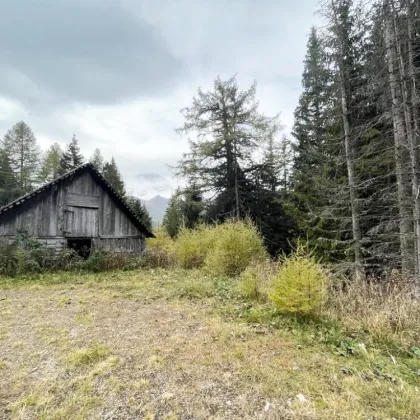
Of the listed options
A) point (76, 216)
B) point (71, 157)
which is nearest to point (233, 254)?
point (76, 216)

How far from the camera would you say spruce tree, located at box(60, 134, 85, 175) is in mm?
28859

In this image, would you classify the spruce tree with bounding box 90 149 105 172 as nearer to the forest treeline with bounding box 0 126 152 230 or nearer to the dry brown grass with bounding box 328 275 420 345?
the forest treeline with bounding box 0 126 152 230

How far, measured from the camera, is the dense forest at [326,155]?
6.79 m

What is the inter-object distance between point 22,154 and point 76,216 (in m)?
24.8

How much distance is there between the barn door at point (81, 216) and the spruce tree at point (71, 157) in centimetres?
1974

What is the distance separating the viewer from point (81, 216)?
1185 centimetres

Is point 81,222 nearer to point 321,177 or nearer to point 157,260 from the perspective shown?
point 157,260

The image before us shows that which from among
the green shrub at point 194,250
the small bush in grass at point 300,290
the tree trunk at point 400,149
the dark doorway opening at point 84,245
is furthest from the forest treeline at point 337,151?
the dark doorway opening at point 84,245

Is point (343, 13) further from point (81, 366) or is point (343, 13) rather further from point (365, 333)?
point (81, 366)

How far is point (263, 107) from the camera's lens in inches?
662

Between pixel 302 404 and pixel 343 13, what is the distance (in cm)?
1091

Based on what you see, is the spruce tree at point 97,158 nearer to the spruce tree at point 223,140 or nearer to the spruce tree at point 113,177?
the spruce tree at point 113,177

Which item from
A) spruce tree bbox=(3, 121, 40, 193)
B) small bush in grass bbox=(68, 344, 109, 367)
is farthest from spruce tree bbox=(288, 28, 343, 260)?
spruce tree bbox=(3, 121, 40, 193)

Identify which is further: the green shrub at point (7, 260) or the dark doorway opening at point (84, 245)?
the dark doorway opening at point (84, 245)
